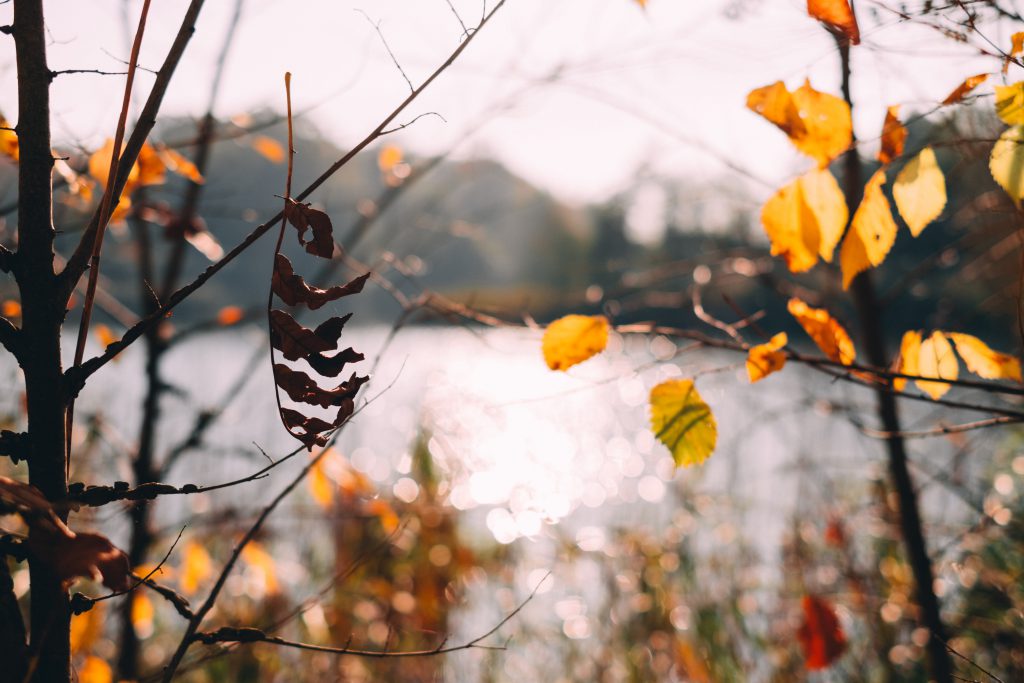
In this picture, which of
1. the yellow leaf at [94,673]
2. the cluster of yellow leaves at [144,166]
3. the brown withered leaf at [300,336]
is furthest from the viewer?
the yellow leaf at [94,673]

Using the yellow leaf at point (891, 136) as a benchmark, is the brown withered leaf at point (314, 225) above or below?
above

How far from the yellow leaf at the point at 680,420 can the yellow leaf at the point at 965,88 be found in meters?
0.37

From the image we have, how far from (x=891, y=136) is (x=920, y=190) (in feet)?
0.20

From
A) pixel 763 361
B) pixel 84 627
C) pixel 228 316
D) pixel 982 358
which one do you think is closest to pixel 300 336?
pixel 763 361

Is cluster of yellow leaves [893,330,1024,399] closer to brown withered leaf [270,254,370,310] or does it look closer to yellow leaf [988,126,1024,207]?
yellow leaf [988,126,1024,207]

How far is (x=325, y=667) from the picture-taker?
3158 millimetres

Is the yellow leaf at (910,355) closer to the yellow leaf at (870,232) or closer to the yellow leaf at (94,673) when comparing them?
the yellow leaf at (870,232)

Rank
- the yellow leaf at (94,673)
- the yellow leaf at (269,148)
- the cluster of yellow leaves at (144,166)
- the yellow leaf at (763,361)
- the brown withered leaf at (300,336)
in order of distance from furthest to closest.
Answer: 1. the yellow leaf at (269,148)
2. the yellow leaf at (94,673)
3. the cluster of yellow leaves at (144,166)
4. the yellow leaf at (763,361)
5. the brown withered leaf at (300,336)

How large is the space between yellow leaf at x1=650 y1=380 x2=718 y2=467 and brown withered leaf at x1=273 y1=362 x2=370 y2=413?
38 cm

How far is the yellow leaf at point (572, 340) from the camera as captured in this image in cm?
84

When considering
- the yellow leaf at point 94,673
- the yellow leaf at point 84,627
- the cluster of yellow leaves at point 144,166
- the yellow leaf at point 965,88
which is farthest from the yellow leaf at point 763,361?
the yellow leaf at point 94,673

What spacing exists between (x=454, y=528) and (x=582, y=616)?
2.49ft

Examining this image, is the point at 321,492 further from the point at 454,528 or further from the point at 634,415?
the point at 634,415

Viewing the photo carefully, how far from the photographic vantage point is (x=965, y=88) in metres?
0.64
